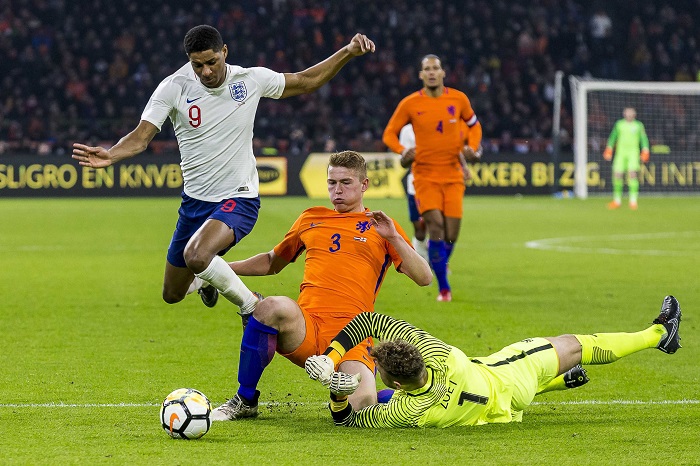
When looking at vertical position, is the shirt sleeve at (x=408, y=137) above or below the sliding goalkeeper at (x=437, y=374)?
above

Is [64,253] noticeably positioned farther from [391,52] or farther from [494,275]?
[391,52]

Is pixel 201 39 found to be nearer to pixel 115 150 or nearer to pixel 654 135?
pixel 115 150

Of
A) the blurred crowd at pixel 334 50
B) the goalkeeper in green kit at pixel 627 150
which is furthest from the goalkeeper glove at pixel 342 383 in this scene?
the blurred crowd at pixel 334 50

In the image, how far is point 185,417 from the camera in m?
5.25

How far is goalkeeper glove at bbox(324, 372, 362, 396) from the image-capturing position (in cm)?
517

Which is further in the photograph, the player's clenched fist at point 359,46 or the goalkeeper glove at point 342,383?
the player's clenched fist at point 359,46

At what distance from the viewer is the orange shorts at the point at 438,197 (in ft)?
37.3

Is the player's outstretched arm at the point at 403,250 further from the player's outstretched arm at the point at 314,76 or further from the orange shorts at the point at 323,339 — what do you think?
the player's outstretched arm at the point at 314,76

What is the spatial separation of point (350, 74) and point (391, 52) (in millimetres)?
1521

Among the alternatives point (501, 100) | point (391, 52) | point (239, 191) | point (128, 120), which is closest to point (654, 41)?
point (501, 100)

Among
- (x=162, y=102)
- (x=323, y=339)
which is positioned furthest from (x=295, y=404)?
(x=162, y=102)

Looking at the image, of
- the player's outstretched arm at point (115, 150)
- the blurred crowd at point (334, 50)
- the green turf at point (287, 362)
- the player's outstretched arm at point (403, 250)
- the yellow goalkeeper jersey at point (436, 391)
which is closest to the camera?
the green turf at point (287, 362)

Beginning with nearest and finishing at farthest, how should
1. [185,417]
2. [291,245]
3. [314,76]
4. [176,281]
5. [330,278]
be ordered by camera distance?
[185,417] < [330,278] < [291,245] < [314,76] < [176,281]

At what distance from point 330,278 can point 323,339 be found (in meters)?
0.36
